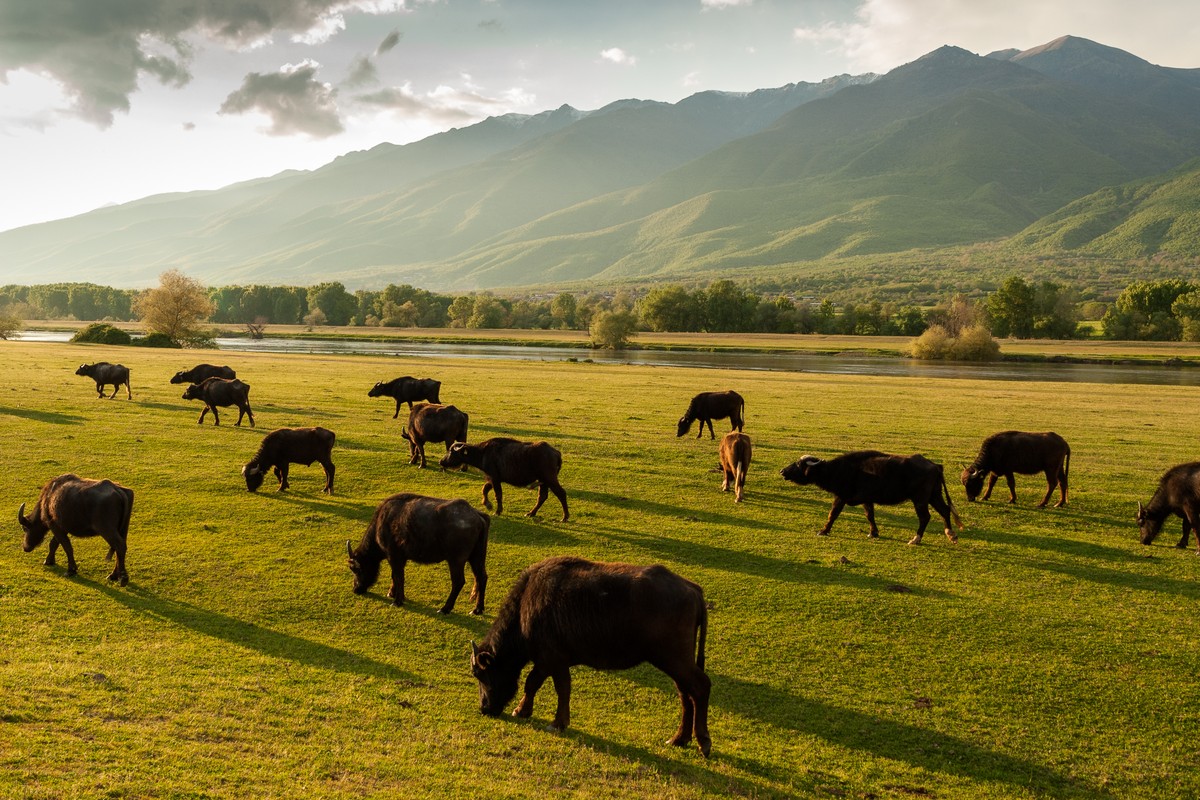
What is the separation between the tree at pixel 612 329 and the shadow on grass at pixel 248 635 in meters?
92.2

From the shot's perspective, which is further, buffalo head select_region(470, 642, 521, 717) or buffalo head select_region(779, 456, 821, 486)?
buffalo head select_region(779, 456, 821, 486)

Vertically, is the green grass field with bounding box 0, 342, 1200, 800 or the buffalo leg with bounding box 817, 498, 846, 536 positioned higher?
the buffalo leg with bounding box 817, 498, 846, 536

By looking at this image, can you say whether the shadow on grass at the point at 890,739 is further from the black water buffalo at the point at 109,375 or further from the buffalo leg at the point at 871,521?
the black water buffalo at the point at 109,375

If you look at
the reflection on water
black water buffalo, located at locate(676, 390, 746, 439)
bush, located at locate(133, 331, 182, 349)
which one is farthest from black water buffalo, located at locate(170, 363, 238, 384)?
bush, located at locate(133, 331, 182, 349)

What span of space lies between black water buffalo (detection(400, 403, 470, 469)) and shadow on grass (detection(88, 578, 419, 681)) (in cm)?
820

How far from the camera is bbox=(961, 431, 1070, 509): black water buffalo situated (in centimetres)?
1594

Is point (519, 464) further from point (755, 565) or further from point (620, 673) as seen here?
point (620, 673)

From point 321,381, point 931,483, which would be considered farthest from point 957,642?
point 321,381

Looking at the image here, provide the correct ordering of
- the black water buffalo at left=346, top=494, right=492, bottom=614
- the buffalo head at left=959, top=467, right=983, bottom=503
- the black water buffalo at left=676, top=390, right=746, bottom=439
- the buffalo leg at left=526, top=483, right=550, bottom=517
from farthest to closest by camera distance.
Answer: the black water buffalo at left=676, top=390, right=746, bottom=439 < the buffalo head at left=959, top=467, right=983, bottom=503 < the buffalo leg at left=526, top=483, right=550, bottom=517 < the black water buffalo at left=346, top=494, right=492, bottom=614

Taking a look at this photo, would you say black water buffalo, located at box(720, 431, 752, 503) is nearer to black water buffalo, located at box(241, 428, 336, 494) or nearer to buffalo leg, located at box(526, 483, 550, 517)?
buffalo leg, located at box(526, 483, 550, 517)

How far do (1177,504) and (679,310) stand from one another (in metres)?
123

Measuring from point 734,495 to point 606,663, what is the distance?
33.0 feet

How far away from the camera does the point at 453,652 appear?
29.7 feet

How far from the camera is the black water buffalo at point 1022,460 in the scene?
15.9 metres
